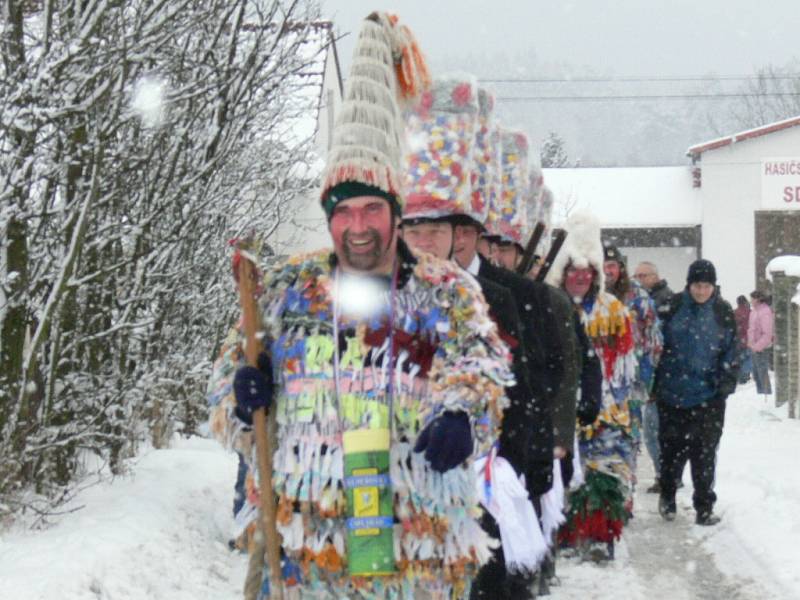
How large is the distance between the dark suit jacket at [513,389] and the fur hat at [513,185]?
1995 mm

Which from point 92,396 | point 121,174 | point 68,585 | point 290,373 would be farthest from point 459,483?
point 92,396

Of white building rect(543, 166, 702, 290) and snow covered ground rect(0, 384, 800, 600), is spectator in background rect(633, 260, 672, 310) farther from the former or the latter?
white building rect(543, 166, 702, 290)

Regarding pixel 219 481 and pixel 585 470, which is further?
pixel 219 481

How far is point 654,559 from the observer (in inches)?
312

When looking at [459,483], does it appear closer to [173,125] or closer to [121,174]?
[121,174]

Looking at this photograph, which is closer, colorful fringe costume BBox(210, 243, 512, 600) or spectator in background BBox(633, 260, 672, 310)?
colorful fringe costume BBox(210, 243, 512, 600)

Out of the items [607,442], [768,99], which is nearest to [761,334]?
[607,442]

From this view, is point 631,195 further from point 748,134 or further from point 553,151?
point 553,151

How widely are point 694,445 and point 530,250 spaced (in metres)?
3.44

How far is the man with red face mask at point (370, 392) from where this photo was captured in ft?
11.4

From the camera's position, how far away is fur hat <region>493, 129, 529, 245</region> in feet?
22.3

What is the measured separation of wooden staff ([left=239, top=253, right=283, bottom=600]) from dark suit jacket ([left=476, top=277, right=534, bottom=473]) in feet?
3.59

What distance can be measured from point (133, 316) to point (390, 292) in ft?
15.1

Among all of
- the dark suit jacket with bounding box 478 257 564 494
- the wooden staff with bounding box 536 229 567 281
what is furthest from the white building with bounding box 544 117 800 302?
the dark suit jacket with bounding box 478 257 564 494
